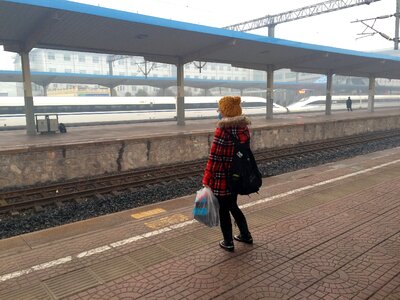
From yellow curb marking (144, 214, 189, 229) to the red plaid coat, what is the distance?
1.64 m

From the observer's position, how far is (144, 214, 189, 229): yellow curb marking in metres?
5.20

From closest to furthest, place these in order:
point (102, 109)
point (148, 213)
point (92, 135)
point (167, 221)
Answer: point (167, 221)
point (148, 213)
point (92, 135)
point (102, 109)

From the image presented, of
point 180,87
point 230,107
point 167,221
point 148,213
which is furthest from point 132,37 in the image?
point 230,107

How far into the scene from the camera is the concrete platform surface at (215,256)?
3.34 metres

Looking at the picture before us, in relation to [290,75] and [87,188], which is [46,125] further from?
[290,75]

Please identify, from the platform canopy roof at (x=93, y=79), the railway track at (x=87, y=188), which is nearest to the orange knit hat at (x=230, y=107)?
the railway track at (x=87, y=188)

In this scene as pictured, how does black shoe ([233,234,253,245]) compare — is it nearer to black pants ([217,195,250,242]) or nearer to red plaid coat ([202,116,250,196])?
black pants ([217,195,250,242])

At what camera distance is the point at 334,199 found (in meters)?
6.30

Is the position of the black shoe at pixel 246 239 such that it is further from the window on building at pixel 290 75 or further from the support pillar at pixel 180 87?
the window on building at pixel 290 75

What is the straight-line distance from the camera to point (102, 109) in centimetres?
2764

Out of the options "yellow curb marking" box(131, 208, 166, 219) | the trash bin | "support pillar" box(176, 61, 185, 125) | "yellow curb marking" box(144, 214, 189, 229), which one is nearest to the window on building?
"support pillar" box(176, 61, 185, 125)

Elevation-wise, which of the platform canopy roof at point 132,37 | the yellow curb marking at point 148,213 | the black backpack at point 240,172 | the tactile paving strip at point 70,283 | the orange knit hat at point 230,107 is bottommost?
the yellow curb marking at point 148,213

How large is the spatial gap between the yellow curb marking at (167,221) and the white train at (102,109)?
21666 mm

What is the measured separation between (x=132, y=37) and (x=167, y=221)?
12.2 metres
